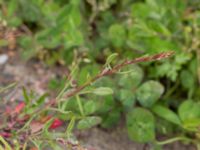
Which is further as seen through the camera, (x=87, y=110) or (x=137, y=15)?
(x=137, y=15)

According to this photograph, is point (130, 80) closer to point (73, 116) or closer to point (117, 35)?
point (117, 35)

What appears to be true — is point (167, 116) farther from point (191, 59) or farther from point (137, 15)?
point (137, 15)

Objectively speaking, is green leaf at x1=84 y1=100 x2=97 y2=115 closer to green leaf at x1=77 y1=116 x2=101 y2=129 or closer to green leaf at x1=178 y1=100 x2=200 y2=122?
green leaf at x1=77 y1=116 x2=101 y2=129

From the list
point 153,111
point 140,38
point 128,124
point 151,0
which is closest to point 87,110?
point 128,124

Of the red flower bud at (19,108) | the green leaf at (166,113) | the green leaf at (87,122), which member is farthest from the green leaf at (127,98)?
the red flower bud at (19,108)

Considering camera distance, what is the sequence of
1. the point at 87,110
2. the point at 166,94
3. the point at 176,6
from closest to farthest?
the point at 87,110
the point at 166,94
the point at 176,6

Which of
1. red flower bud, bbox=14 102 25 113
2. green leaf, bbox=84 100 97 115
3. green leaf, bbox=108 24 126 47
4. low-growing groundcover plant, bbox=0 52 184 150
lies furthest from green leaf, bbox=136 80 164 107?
red flower bud, bbox=14 102 25 113

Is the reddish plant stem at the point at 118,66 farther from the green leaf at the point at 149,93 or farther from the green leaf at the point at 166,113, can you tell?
the green leaf at the point at 166,113
